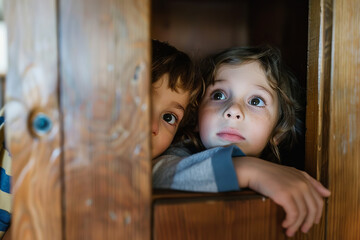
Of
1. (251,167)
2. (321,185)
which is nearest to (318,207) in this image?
(321,185)

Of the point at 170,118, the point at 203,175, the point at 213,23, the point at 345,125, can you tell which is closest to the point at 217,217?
the point at 203,175

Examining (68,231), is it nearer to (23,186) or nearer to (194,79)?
(23,186)

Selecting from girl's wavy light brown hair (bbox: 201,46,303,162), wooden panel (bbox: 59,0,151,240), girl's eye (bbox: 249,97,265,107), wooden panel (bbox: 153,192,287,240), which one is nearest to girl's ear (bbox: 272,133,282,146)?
girl's wavy light brown hair (bbox: 201,46,303,162)

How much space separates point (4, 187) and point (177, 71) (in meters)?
0.60

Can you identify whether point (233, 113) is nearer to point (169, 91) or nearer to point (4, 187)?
point (169, 91)

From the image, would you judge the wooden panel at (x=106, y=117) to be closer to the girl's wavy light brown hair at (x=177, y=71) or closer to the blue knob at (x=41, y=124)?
the blue knob at (x=41, y=124)

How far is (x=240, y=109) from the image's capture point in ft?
2.89

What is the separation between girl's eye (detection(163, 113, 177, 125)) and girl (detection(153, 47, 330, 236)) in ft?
0.28

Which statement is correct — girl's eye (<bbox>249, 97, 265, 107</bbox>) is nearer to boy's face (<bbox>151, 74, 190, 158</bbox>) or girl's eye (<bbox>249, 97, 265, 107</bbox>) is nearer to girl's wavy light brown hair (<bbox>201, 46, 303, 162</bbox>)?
girl's wavy light brown hair (<bbox>201, 46, 303, 162</bbox>)

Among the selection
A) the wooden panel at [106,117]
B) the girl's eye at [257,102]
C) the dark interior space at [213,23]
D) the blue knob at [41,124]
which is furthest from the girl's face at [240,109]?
the dark interior space at [213,23]

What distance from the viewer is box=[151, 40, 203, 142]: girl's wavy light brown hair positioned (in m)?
0.91

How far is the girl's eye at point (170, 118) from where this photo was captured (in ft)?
3.10

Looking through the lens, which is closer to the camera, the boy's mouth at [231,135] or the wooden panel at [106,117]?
the wooden panel at [106,117]

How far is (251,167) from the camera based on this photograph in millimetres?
613
